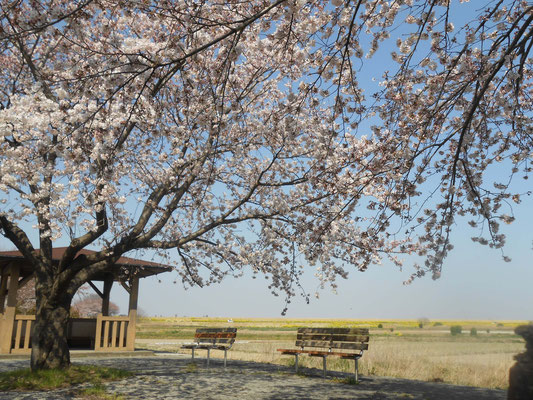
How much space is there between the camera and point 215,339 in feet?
35.5

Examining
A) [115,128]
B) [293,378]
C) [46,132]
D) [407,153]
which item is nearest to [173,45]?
[407,153]

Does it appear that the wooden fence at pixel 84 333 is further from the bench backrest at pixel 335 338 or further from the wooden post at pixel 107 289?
the bench backrest at pixel 335 338

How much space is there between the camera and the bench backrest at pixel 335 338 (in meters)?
7.85

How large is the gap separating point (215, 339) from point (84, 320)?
719cm

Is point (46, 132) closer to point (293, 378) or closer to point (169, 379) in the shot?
point (169, 379)

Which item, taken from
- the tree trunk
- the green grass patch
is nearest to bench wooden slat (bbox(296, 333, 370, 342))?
the green grass patch

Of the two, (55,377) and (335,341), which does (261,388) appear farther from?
(55,377)

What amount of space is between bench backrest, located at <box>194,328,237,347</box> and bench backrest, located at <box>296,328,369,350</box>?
151cm

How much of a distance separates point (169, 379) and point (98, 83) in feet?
16.5

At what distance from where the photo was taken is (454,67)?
547 centimetres

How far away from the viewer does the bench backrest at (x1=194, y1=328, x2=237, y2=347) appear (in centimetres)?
1012

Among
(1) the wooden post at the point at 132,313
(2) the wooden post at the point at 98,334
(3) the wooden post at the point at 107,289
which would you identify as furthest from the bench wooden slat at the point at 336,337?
(3) the wooden post at the point at 107,289

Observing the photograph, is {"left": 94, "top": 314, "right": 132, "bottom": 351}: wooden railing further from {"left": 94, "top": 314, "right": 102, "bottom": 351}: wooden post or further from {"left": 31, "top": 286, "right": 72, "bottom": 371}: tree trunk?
{"left": 31, "top": 286, "right": 72, "bottom": 371}: tree trunk

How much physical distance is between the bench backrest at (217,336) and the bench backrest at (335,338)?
1.51m
